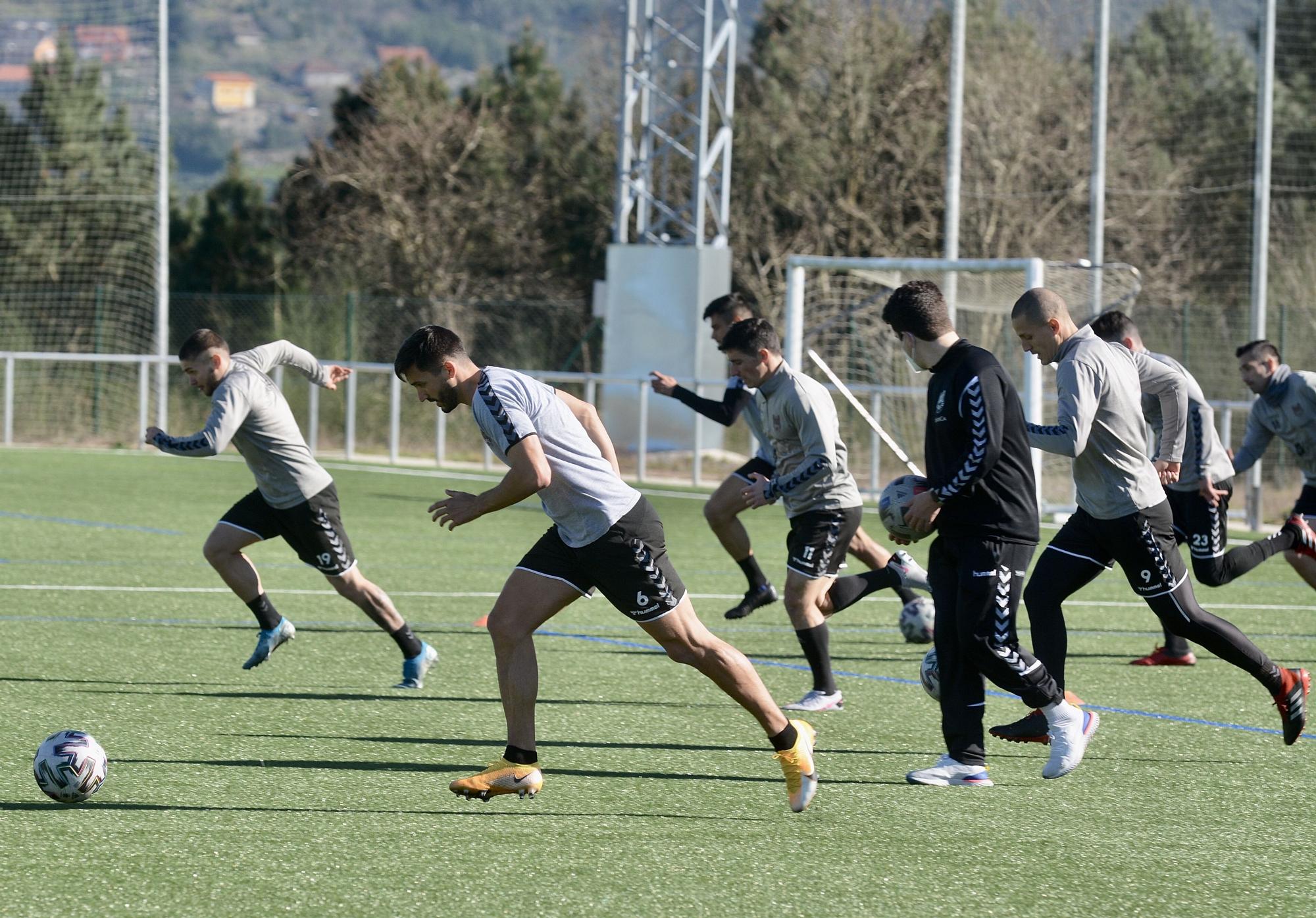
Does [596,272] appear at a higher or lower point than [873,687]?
higher

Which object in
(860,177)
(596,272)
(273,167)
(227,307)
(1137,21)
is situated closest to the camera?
(227,307)

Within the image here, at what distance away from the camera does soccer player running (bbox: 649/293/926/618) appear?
30.7ft

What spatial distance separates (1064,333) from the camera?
6504 millimetres

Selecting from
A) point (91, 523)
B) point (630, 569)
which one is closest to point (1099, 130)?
point (91, 523)

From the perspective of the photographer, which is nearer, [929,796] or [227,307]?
[929,796]

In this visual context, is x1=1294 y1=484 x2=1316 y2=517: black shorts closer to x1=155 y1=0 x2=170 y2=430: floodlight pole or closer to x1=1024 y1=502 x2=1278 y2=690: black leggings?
x1=1024 y1=502 x2=1278 y2=690: black leggings

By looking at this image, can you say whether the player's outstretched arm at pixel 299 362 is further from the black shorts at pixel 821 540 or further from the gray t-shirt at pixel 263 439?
the black shorts at pixel 821 540

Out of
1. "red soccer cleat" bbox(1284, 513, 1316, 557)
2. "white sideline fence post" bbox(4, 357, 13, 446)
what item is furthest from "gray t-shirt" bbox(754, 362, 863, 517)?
"white sideline fence post" bbox(4, 357, 13, 446)

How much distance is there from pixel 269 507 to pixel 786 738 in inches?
141

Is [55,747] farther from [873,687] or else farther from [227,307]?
[227,307]

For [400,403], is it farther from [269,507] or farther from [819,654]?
[819,654]

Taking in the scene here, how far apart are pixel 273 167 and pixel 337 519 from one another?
78.7 meters

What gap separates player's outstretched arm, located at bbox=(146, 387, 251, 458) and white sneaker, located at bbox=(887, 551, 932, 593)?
3.22 meters

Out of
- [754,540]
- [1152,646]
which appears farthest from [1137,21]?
[1152,646]
